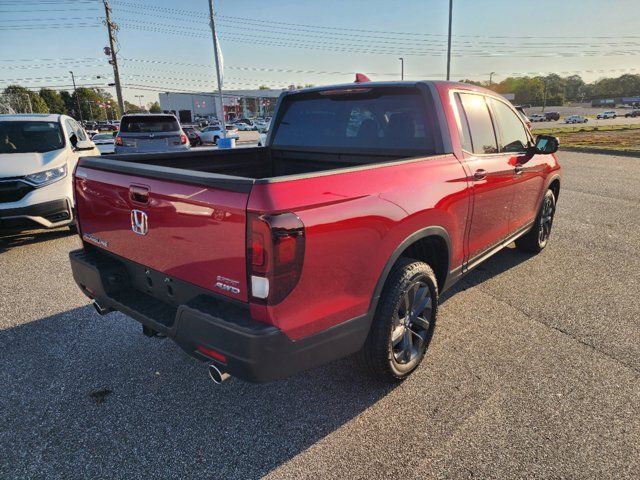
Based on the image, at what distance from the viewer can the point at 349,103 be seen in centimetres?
362

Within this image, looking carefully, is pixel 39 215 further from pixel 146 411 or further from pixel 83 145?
pixel 146 411

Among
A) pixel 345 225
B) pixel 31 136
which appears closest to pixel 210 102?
pixel 31 136

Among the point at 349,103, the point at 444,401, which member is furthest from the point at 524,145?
the point at 444,401

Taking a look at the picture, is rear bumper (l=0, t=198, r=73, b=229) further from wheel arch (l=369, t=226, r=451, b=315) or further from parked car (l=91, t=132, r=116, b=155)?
parked car (l=91, t=132, r=116, b=155)

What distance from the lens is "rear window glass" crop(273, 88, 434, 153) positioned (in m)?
3.30

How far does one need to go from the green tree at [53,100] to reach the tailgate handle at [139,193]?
124 m

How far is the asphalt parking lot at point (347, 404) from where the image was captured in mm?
2211

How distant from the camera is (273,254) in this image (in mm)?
1861

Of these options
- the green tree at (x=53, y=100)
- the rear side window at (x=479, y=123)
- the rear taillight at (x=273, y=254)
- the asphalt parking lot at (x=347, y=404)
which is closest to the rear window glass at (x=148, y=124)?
the asphalt parking lot at (x=347, y=404)

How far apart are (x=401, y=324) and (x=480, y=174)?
1.40m

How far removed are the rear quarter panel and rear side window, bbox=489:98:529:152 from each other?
168 centimetres

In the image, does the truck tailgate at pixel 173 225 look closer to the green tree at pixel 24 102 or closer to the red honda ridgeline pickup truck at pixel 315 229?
the red honda ridgeline pickup truck at pixel 315 229

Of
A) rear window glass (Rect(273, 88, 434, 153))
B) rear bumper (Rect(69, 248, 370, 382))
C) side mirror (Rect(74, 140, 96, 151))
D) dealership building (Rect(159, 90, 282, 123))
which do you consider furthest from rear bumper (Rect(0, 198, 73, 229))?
dealership building (Rect(159, 90, 282, 123))

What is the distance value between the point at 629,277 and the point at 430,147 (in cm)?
305
